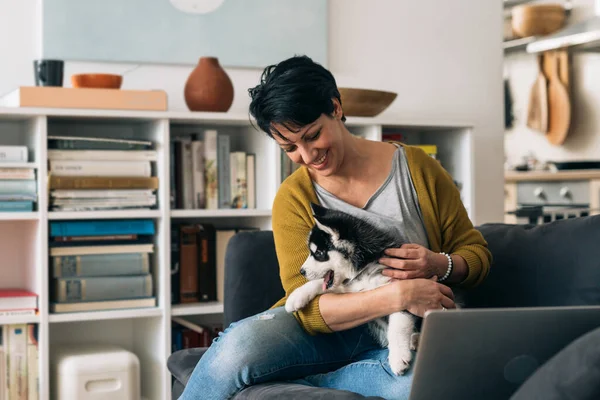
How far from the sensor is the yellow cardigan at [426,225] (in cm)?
178

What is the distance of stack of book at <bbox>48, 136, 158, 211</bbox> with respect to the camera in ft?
9.21

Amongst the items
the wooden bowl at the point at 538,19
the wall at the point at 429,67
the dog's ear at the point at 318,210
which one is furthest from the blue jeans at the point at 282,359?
the wooden bowl at the point at 538,19

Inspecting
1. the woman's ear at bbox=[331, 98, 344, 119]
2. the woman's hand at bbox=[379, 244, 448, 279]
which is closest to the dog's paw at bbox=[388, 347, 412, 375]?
the woman's hand at bbox=[379, 244, 448, 279]

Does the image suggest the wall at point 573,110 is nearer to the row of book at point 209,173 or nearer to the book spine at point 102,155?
the row of book at point 209,173

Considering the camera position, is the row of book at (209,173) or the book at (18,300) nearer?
the book at (18,300)

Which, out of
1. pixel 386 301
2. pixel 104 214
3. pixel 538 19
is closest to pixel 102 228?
pixel 104 214

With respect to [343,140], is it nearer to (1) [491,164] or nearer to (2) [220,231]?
(2) [220,231]

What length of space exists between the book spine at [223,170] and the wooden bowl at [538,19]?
3.30 metres

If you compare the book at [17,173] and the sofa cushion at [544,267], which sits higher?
the book at [17,173]

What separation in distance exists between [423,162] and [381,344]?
0.41 meters

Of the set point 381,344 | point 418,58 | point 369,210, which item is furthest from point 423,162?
point 418,58

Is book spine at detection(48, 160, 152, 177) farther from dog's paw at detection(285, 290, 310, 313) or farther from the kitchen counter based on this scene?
the kitchen counter

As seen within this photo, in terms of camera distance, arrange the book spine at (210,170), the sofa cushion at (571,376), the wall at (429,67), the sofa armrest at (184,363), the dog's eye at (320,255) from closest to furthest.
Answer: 1. the sofa cushion at (571,376)
2. the dog's eye at (320,255)
3. the sofa armrest at (184,363)
4. the book spine at (210,170)
5. the wall at (429,67)

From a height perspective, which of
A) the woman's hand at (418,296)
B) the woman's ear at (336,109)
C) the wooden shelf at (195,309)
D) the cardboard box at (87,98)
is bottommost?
the wooden shelf at (195,309)
